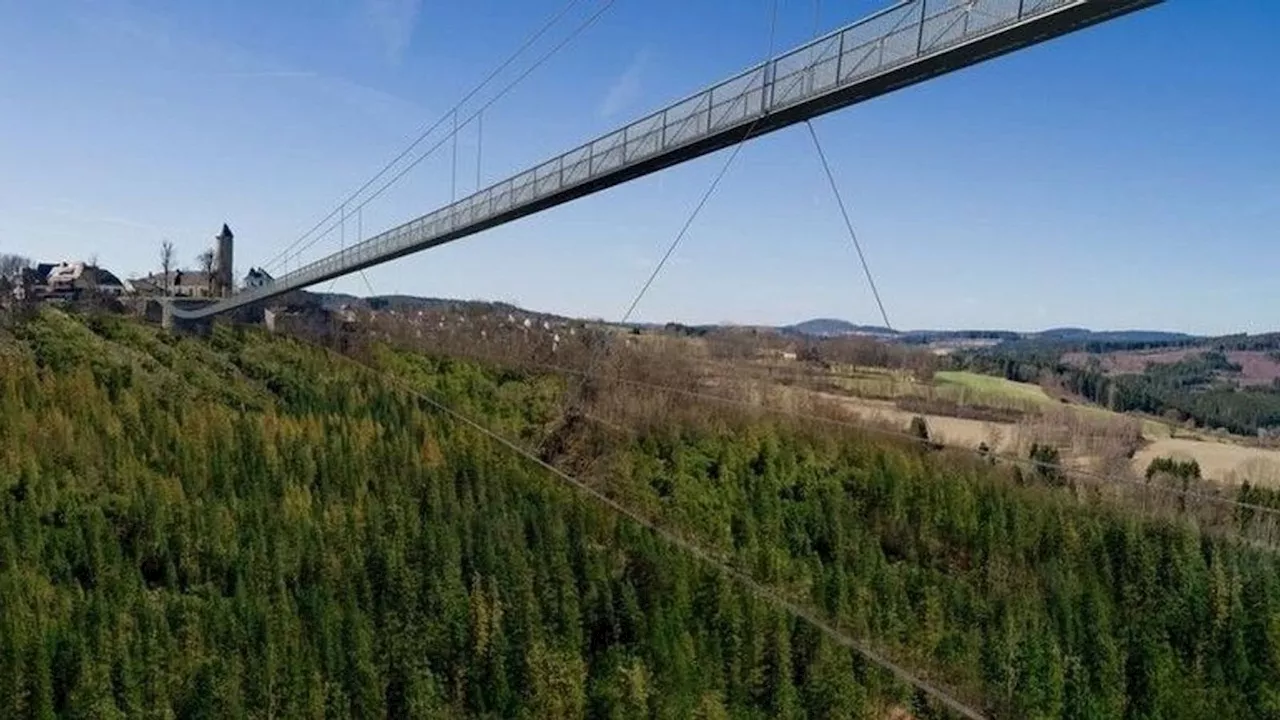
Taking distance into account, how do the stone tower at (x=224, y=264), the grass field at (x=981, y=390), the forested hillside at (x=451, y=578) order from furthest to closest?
1. the stone tower at (x=224, y=264)
2. the grass field at (x=981, y=390)
3. the forested hillside at (x=451, y=578)

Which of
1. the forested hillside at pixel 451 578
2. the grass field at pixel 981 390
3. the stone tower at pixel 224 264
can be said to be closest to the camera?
the forested hillside at pixel 451 578

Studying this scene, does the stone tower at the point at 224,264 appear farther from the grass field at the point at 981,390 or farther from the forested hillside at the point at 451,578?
the grass field at the point at 981,390

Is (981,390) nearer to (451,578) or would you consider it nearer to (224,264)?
(451,578)

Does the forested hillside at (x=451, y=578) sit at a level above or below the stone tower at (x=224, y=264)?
below

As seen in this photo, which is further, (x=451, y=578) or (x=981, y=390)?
(x=981, y=390)

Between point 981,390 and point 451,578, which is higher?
point 981,390

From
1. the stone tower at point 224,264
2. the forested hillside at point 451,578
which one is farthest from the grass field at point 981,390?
the stone tower at point 224,264

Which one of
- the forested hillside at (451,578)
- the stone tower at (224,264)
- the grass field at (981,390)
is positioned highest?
the stone tower at (224,264)

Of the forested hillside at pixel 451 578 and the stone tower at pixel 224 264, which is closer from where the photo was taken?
the forested hillside at pixel 451 578

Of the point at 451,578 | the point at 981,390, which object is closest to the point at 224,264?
the point at 451,578
